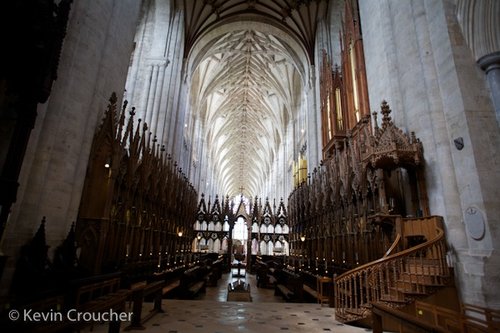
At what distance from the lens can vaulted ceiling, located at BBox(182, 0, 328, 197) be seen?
18.8 m

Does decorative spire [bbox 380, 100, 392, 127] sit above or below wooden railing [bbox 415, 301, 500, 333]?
above

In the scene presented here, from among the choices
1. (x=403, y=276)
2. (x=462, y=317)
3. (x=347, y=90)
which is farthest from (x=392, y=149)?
(x=347, y=90)

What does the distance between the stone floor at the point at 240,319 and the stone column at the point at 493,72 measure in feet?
17.5

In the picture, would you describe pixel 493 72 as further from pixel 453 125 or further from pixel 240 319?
pixel 240 319

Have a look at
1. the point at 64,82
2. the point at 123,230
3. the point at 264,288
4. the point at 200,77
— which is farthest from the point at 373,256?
the point at 200,77

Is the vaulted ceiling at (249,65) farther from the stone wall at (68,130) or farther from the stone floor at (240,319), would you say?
the stone floor at (240,319)

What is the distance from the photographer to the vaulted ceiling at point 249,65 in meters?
18.8

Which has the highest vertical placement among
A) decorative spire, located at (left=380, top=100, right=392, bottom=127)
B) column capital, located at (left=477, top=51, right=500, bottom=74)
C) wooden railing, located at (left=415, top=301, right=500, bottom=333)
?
column capital, located at (left=477, top=51, right=500, bottom=74)

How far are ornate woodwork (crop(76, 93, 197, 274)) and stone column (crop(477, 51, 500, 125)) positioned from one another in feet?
28.1

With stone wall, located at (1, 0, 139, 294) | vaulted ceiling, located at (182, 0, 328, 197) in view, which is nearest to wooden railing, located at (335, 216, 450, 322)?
stone wall, located at (1, 0, 139, 294)

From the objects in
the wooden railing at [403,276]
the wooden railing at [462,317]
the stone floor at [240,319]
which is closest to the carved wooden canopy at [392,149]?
the wooden railing at [403,276]

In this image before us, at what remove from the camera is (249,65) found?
89.1ft

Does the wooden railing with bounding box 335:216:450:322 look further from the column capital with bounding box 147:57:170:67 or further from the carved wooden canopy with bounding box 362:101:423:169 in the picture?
the column capital with bounding box 147:57:170:67

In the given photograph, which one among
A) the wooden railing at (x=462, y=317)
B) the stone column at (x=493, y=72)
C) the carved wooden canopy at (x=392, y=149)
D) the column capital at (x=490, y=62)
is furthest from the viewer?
the carved wooden canopy at (x=392, y=149)
